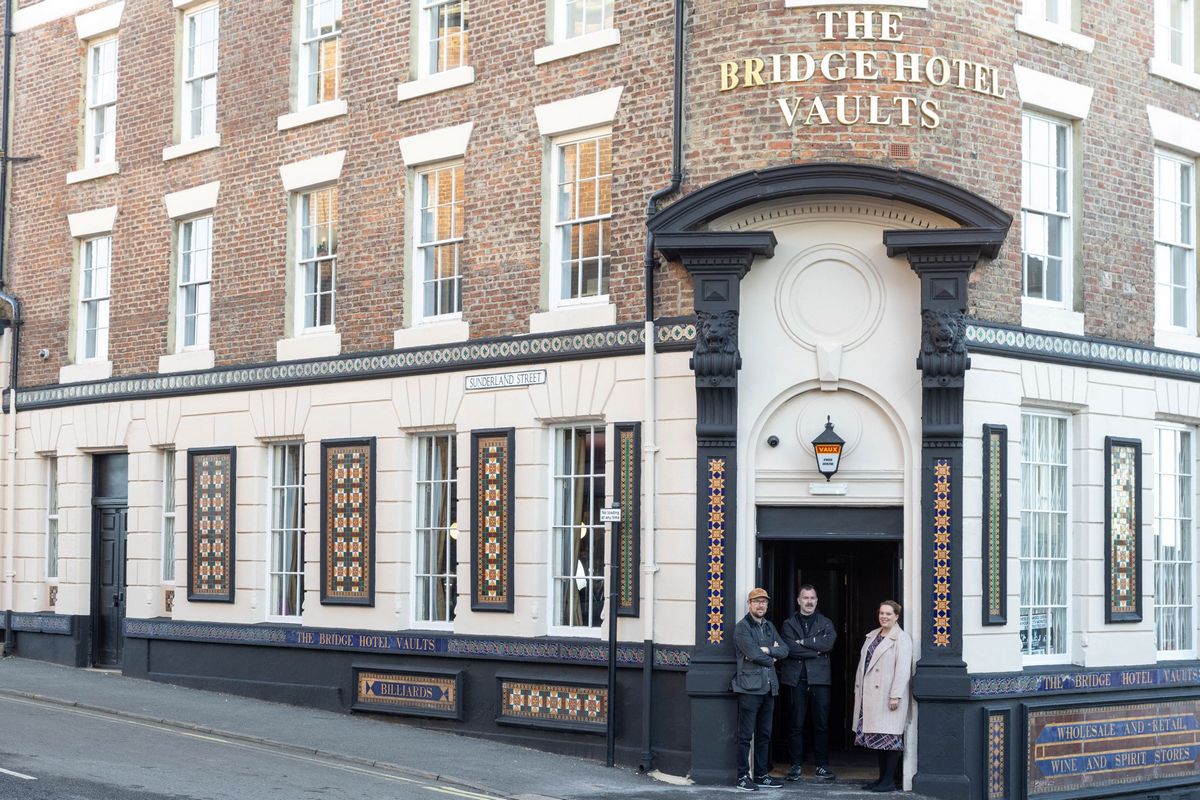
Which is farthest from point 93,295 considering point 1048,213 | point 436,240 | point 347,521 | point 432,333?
point 1048,213

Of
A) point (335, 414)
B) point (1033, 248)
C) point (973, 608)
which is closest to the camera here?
point (973, 608)

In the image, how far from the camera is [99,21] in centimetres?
2486

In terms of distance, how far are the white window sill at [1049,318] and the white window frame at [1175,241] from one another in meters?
1.79

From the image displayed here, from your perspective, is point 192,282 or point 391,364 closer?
point 391,364

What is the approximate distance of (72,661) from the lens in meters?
24.6

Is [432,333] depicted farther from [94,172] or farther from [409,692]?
[94,172]

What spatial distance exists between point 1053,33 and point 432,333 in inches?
294

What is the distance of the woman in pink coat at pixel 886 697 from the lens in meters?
16.2

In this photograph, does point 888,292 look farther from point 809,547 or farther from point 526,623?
point 526,623

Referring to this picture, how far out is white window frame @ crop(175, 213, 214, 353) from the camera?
23.1m

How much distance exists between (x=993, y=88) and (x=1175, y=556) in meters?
5.85

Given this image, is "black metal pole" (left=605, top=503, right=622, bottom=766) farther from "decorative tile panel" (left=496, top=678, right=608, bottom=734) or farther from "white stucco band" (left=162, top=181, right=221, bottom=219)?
"white stucco band" (left=162, top=181, right=221, bottom=219)

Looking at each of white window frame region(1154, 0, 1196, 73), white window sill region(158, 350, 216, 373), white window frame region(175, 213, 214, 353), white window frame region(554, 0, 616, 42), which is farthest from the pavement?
white window frame region(1154, 0, 1196, 73)

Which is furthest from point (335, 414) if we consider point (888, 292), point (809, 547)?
point (888, 292)
